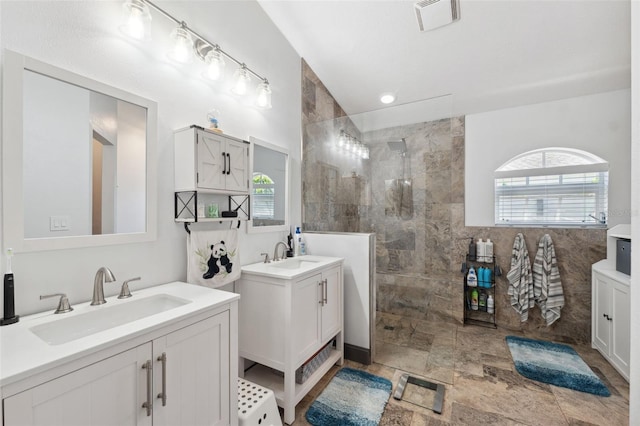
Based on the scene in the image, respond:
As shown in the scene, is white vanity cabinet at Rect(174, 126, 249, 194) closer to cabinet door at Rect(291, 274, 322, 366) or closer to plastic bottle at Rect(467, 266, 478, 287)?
cabinet door at Rect(291, 274, 322, 366)

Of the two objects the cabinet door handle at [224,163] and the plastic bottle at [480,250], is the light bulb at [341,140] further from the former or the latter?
the plastic bottle at [480,250]

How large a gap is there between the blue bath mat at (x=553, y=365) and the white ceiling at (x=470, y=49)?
2.25 metres

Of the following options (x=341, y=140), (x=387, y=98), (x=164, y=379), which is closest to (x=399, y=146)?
(x=341, y=140)

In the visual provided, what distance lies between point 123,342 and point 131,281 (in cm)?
53

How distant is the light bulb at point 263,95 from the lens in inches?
81.7

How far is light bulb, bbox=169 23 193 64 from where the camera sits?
58.9 inches

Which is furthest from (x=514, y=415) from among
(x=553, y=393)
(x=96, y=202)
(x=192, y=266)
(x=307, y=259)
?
(x=96, y=202)

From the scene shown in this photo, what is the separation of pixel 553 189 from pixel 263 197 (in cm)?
293

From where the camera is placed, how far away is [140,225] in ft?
4.53

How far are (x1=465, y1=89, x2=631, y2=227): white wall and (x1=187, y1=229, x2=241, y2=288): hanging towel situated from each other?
2667mm

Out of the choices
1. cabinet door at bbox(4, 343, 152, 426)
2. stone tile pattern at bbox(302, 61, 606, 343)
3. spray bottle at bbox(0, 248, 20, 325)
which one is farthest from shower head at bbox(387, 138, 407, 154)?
spray bottle at bbox(0, 248, 20, 325)

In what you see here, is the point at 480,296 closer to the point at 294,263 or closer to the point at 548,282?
the point at 548,282

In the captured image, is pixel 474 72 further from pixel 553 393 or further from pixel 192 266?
pixel 192 266

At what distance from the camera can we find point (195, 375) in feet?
3.65
